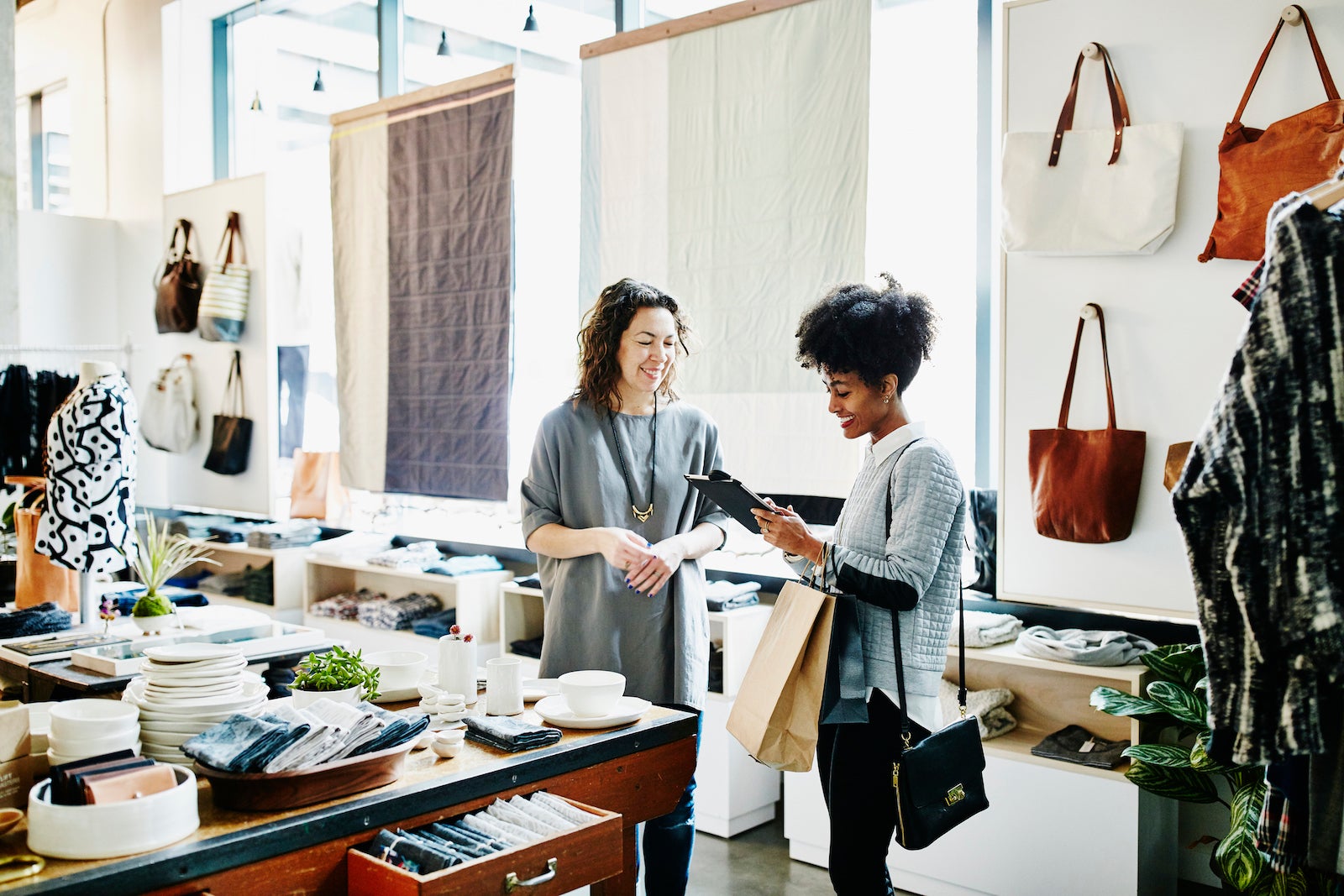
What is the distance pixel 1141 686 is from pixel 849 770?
114cm

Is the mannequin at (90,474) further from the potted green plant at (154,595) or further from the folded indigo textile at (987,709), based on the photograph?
the folded indigo textile at (987,709)

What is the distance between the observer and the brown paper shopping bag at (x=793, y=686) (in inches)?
85.0

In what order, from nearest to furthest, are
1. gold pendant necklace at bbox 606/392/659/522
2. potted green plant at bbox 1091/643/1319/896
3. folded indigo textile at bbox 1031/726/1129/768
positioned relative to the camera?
potted green plant at bbox 1091/643/1319/896 < gold pendant necklace at bbox 606/392/659/522 < folded indigo textile at bbox 1031/726/1129/768

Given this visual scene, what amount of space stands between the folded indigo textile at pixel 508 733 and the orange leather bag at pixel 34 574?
2.40m

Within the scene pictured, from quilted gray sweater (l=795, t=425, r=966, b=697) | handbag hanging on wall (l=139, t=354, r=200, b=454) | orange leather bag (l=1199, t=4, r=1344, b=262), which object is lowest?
quilted gray sweater (l=795, t=425, r=966, b=697)

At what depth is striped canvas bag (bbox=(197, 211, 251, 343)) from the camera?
5.94 m

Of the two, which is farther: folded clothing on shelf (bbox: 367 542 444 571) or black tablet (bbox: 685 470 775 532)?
folded clothing on shelf (bbox: 367 542 444 571)

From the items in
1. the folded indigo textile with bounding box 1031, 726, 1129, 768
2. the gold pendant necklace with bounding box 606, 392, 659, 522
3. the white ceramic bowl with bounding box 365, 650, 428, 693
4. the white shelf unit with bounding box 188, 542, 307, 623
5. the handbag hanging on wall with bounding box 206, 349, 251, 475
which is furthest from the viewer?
the handbag hanging on wall with bounding box 206, 349, 251, 475

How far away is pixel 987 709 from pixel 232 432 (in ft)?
14.4

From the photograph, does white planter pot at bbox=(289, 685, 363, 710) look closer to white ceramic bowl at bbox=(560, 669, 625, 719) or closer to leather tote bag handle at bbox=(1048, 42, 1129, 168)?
white ceramic bowl at bbox=(560, 669, 625, 719)

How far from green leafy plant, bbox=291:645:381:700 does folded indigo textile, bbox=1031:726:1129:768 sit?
185 cm

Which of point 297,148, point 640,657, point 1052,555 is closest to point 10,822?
point 640,657

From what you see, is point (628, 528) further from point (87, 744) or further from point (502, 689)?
point (87, 744)

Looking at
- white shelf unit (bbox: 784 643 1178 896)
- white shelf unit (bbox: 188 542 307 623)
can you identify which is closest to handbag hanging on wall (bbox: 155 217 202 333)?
white shelf unit (bbox: 188 542 307 623)
